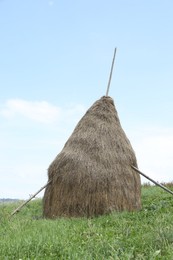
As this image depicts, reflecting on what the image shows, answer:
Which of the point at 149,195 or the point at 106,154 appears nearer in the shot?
the point at 106,154

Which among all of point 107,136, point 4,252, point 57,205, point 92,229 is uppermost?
point 107,136

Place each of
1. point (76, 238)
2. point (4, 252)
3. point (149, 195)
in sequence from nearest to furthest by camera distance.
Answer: point (4, 252), point (76, 238), point (149, 195)

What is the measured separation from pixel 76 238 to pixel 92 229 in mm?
580

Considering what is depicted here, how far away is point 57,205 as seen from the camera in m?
13.4

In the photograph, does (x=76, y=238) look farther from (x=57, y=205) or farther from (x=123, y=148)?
(x=123, y=148)

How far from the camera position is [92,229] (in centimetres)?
861

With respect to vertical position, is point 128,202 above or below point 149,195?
below

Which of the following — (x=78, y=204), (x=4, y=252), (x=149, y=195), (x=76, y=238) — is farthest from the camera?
(x=149, y=195)

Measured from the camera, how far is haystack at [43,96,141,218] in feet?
42.4

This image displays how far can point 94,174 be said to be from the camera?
13.0m

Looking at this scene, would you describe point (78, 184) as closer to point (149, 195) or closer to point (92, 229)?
point (92, 229)

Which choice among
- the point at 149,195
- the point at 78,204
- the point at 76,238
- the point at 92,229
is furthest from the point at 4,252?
the point at 149,195

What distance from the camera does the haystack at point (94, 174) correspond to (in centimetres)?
1294

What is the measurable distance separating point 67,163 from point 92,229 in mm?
5022
